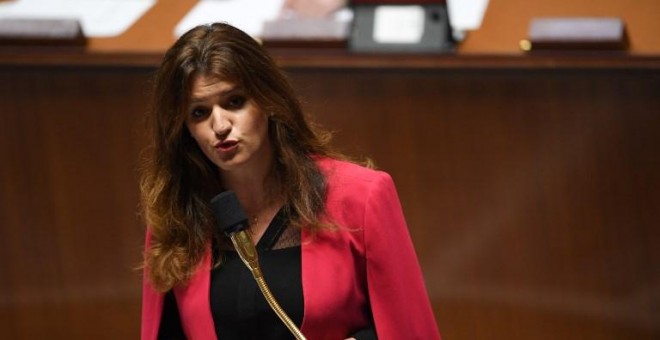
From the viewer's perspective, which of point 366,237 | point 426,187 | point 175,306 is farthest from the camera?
point 426,187

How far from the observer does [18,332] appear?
2.45 meters

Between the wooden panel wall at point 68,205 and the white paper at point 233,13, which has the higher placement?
the white paper at point 233,13

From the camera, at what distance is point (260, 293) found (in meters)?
1.42

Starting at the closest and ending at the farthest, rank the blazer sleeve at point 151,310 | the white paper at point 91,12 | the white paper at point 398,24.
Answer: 1. the blazer sleeve at point 151,310
2. the white paper at point 398,24
3. the white paper at point 91,12

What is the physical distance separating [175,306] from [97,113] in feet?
3.03

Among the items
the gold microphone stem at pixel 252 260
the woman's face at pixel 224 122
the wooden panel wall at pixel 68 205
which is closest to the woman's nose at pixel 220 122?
the woman's face at pixel 224 122

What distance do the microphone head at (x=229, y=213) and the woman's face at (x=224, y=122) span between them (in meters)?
0.06

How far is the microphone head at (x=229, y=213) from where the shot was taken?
1.36m

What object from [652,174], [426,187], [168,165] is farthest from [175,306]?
[652,174]

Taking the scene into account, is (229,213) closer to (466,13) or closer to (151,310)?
(151,310)

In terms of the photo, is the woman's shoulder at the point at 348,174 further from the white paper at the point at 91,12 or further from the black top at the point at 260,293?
the white paper at the point at 91,12

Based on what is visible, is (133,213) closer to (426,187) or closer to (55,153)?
(55,153)

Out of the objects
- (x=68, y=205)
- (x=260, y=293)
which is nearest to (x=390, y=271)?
(x=260, y=293)

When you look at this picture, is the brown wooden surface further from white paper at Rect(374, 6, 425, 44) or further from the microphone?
the microphone
